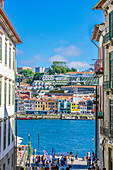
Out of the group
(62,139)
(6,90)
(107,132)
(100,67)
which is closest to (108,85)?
(107,132)

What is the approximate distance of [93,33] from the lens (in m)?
23.3

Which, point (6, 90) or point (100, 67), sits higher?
point (100, 67)

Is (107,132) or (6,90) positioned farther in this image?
(6,90)

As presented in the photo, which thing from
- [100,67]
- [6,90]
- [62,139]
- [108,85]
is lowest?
[62,139]

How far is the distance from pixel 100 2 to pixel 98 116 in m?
6.48

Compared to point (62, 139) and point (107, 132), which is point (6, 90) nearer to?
point (107, 132)

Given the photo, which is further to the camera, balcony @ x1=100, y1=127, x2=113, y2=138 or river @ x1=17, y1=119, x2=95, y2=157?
river @ x1=17, y1=119, x2=95, y2=157

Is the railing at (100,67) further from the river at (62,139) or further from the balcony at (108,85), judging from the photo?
the river at (62,139)

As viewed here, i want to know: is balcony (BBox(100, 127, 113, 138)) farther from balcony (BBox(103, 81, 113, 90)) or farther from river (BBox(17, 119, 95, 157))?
river (BBox(17, 119, 95, 157))

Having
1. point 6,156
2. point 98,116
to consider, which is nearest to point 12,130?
point 6,156

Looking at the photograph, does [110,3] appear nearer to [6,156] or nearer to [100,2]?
[100,2]

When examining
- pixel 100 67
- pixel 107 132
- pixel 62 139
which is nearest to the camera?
pixel 107 132

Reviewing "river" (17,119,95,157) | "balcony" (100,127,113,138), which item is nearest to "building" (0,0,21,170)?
"balcony" (100,127,113,138)

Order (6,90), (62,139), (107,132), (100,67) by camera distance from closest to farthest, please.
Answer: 1. (107,132)
2. (6,90)
3. (100,67)
4. (62,139)
